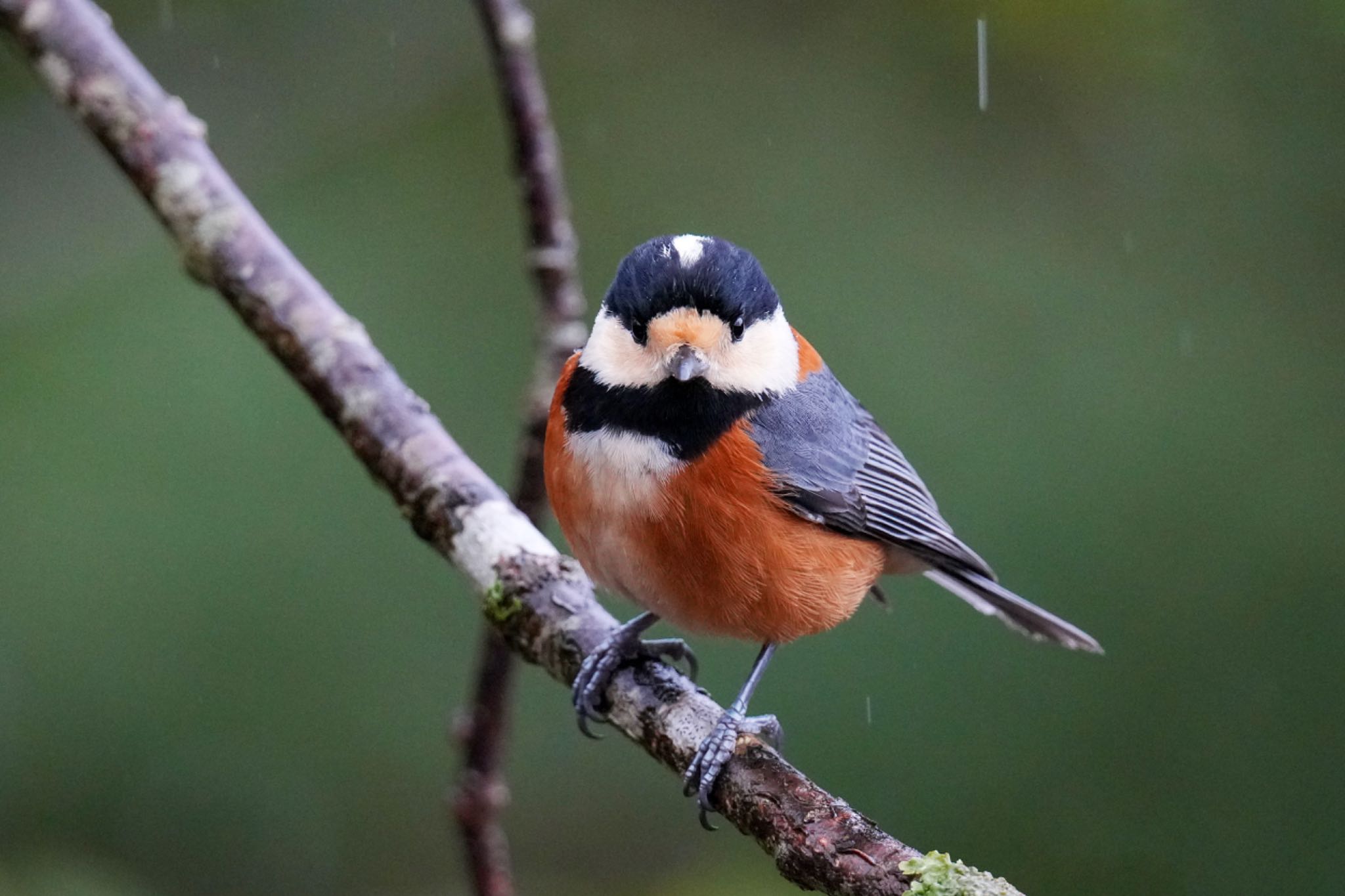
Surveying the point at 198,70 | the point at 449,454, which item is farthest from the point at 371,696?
the point at 198,70

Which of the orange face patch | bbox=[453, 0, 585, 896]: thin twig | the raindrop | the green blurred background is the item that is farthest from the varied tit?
the raindrop

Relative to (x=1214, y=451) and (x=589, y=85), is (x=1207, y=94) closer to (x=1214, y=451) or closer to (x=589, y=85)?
(x=1214, y=451)

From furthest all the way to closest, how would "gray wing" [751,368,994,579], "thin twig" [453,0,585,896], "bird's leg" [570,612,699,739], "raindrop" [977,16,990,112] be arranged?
"raindrop" [977,16,990,112] → "thin twig" [453,0,585,896] → "gray wing" [751,368,994,579] → "bird's leg" [570,612,699,739]

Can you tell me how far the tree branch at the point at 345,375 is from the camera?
8.16 ft

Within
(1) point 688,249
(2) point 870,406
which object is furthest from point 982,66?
(1) point 688,249

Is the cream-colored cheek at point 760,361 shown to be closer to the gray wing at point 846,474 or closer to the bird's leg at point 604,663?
the gray wing at point 846,474

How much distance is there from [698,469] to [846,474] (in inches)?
16.4

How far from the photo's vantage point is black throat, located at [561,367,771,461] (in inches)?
95.7

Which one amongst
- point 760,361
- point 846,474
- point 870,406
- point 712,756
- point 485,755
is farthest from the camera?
point 870,406

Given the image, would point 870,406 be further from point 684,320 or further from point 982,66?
point 684,320

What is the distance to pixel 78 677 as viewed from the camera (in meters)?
3.49

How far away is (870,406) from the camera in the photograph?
11.8 ft

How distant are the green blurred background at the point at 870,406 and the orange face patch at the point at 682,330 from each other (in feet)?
3.69

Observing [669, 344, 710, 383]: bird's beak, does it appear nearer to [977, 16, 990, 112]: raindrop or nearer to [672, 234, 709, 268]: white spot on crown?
[672, 234, 709, 268]: white spot on crown
